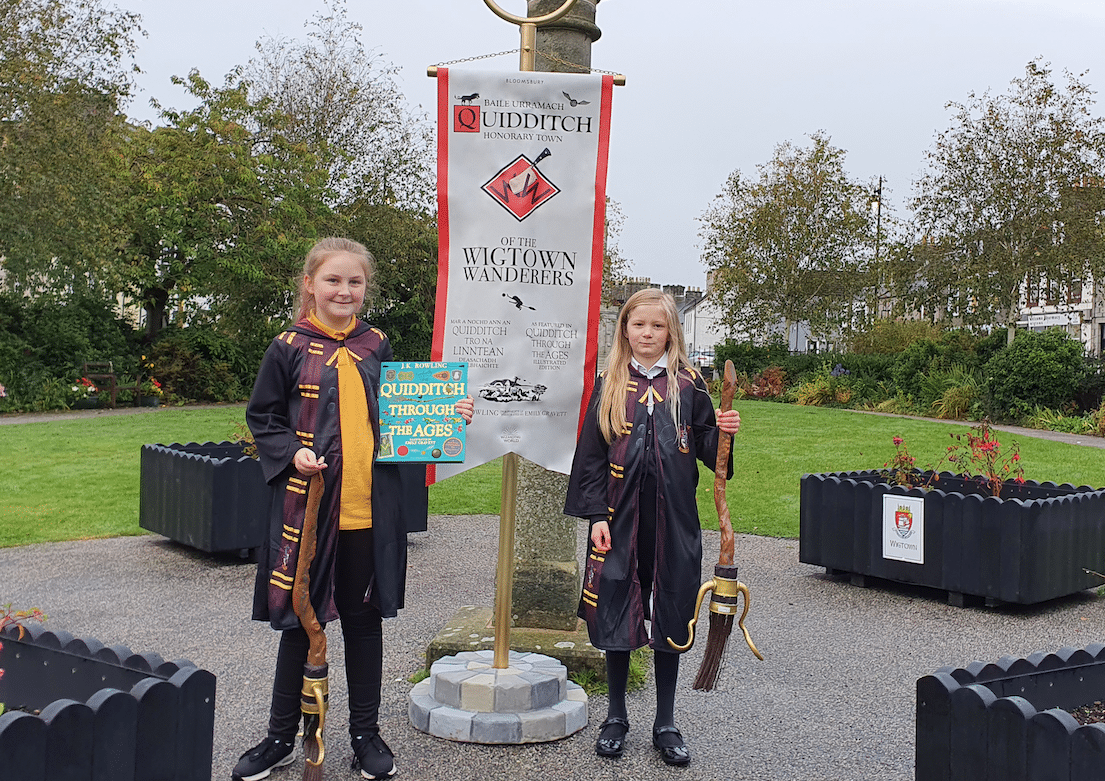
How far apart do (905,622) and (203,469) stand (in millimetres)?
5049

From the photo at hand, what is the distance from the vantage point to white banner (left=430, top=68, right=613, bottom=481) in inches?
160

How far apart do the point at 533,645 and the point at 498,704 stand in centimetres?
65

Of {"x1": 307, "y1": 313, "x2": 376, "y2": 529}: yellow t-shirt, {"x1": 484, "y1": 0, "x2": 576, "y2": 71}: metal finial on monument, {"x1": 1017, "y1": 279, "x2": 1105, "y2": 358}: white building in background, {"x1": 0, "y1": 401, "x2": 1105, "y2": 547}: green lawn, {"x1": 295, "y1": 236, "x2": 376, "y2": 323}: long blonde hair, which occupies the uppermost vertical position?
{"x1": 1017, "y1": 279, "x2": 1105, "y2": 358}: white building in background

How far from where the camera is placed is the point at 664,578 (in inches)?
147

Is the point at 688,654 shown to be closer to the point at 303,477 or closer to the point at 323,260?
the point at 303,477

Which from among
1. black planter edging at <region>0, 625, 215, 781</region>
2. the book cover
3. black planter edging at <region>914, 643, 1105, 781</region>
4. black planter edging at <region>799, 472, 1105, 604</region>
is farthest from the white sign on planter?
black planter edging at <region>0, 625, 215, 781</region>

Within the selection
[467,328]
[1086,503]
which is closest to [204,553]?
[467,328]

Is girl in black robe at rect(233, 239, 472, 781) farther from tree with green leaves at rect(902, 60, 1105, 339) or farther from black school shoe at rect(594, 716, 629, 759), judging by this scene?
tree with green leaves at rect(902, 60, 1105, 339)

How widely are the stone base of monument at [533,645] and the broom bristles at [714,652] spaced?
3.80ft

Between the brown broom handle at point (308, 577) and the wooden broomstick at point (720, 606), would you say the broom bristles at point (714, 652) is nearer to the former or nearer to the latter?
the wooden broomstick at point (720, 606)

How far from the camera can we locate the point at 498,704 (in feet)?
13.3

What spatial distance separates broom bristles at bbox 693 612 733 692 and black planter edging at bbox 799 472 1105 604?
11.1ft

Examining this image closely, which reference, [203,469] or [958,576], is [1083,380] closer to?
[958,576]

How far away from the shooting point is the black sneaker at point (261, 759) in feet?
11.5
